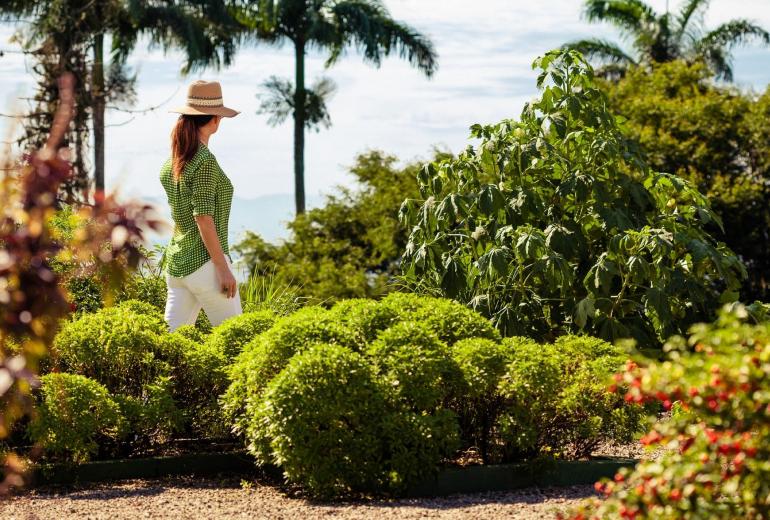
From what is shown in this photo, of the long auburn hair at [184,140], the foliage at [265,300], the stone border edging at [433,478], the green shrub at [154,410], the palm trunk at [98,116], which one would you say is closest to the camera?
the stone border edging at [433,478]

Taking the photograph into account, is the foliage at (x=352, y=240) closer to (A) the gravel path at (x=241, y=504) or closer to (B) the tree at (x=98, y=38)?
(B) the tree at (x=98, y=38)

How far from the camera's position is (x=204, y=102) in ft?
21.9

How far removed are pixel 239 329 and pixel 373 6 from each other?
1027 inches

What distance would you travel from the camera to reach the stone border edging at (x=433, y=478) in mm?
5266

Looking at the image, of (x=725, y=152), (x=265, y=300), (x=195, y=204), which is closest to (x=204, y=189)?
(x=195, y=204)

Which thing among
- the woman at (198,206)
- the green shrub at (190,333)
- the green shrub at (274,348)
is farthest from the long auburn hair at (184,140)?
the green shrub at (274,348)

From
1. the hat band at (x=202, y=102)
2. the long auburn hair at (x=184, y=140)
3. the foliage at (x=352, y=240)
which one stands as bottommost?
the foliage at (x=352, y=240)

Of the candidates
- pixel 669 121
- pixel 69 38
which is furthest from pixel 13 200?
pixel 69 38

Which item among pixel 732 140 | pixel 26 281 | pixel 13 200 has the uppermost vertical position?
pixel 13 200

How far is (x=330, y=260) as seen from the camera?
68.9 feet

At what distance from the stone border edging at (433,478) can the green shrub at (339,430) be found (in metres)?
0.19

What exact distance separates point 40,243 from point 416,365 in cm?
255

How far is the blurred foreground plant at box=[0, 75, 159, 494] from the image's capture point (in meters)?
2.93

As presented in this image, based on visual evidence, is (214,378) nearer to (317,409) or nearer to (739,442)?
(317,409)
